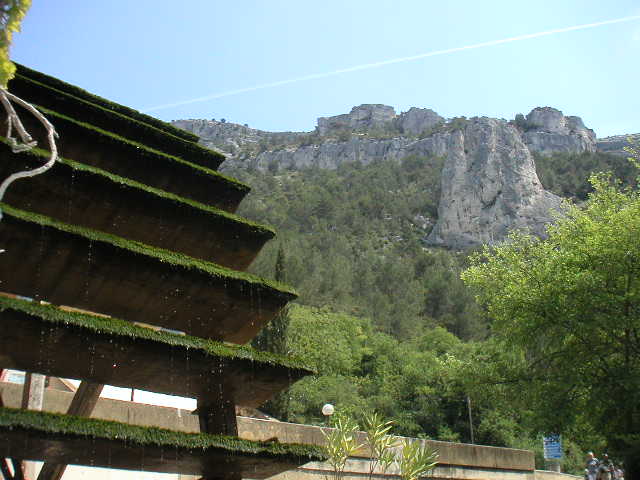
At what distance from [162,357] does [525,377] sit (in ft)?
47.5

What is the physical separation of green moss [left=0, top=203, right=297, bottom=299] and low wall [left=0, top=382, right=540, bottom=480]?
11.9ft

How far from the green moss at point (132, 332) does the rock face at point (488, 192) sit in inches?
3685

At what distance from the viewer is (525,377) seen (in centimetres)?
2006

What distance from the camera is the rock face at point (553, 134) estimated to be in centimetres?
14650

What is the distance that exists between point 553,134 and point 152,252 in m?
153

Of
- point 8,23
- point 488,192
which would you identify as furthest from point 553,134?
point 8,23

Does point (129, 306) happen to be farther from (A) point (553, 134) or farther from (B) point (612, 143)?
(B) point (612, 143)

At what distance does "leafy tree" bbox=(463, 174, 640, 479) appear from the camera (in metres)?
17.5

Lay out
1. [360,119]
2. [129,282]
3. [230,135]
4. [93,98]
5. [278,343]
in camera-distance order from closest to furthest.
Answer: [129,282]
[93,98]
[278,343]
[360,119]
[230,135]

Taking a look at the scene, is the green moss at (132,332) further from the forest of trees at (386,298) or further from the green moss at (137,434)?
the forest of trees at (386,298)

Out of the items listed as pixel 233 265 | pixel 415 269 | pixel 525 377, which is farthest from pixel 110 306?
pixel 415 269

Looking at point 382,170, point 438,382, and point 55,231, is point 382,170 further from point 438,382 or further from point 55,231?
point 55,231

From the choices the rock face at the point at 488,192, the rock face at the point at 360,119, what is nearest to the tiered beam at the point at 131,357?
the rock face at the point at 488,192

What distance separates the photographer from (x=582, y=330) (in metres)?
17.9
